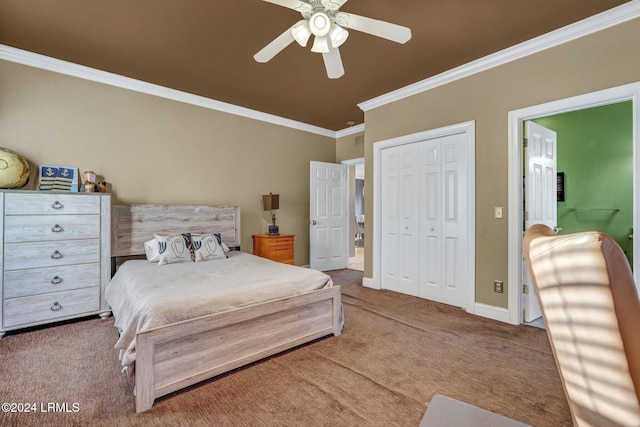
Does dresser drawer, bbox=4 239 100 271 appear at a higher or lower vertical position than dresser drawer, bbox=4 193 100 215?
Result: lower

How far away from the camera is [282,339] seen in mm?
2350

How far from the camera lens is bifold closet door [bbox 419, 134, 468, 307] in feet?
11.4

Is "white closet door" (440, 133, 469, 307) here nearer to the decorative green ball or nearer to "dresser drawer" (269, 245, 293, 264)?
"dresser drawer" (269, 245, 293, 264)

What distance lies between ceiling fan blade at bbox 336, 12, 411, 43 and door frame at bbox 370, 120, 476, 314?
177 centimetres

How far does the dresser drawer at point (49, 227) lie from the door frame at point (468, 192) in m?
3.31

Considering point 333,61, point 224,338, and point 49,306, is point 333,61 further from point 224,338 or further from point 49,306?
point 49,306

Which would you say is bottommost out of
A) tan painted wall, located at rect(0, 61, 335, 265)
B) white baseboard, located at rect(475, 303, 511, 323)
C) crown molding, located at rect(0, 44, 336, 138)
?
white baseboard, located at rect(475, 303, 511, 323)

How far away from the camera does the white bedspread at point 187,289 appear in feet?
6.05

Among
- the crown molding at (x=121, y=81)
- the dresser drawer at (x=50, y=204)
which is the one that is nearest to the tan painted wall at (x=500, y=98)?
the crown molding at (x=121, y=81)

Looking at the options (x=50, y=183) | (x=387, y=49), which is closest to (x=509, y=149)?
(x=387, y=49)

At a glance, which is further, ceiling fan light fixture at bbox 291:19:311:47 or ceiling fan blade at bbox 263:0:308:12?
ceiling fan light fixture at bbox 291:19:311:47

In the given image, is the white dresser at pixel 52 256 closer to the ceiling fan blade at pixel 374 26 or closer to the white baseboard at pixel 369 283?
the ceiling fan blade at pixel 374 26

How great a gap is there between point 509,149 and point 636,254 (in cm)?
131

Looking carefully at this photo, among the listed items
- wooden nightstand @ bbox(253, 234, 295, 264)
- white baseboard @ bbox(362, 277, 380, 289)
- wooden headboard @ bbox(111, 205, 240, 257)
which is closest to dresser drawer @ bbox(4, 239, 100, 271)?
wooden headboard @ bbox(111, 205, 240, 257)
